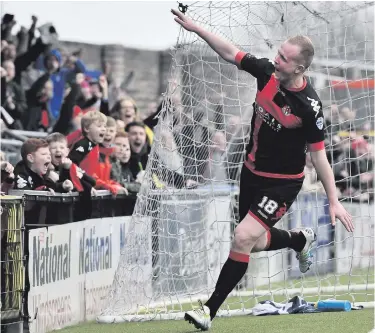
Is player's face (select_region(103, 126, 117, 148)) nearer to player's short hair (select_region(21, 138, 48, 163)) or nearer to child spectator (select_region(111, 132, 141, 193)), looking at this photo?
child spectator (select_region(111, 132, 141, 193))

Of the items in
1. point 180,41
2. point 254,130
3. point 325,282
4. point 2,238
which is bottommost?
point 325,282

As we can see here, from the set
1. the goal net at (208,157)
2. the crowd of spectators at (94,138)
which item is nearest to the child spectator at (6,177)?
the crowd of spectators at (94,138)

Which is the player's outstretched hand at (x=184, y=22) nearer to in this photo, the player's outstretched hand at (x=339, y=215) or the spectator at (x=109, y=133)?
the player's outstretched hand at (x=339, y=215)

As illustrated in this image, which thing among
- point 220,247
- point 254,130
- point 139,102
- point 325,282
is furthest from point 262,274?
point 139,102

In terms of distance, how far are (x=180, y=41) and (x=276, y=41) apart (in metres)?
1.36

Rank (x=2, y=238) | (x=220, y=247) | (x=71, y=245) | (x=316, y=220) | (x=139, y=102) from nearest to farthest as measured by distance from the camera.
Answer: (x=2, y=238), (x=71, y=245), (x=220, y=247), (x=316, y=220), (x=139, y=102)

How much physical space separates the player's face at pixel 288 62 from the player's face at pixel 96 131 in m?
3.24

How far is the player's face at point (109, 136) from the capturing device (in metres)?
11.0

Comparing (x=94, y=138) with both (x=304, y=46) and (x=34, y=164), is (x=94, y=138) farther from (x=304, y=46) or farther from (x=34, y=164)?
(x=304, y=46)

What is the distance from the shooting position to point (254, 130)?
7.79m

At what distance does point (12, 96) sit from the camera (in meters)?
13.2

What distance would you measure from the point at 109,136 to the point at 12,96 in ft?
8.76

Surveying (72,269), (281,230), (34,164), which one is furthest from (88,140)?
(281,230)

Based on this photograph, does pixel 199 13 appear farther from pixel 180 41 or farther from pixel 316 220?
pixel 316 220
